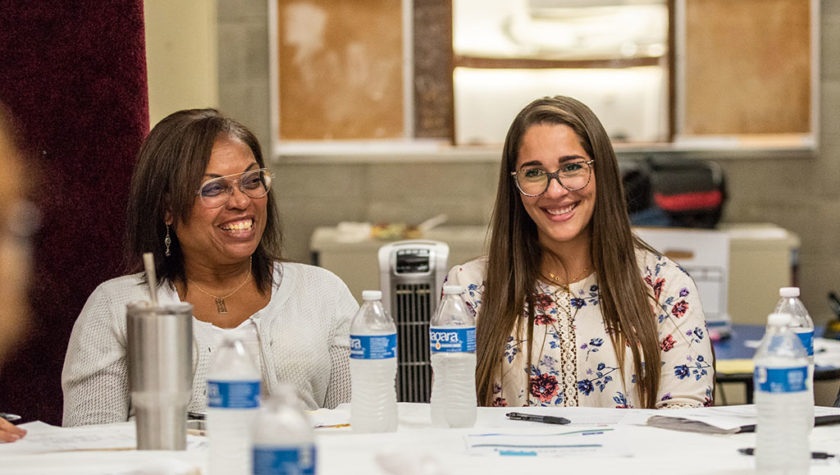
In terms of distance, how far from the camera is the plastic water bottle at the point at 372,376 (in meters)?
1.92

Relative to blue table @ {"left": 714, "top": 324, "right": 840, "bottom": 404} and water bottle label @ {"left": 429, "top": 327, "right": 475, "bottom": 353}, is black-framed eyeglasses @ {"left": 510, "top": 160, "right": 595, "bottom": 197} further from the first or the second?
blue table @ {"left": 714, "top": 324, "right": 840, "bottom": 404}

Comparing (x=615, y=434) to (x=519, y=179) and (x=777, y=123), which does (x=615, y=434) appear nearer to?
(x=519, y=179)

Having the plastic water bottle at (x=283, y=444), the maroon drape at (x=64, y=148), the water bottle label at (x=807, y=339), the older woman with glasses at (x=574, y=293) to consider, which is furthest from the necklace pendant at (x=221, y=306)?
the water bottle label at (x=807, y=339)

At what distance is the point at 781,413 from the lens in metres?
1.59

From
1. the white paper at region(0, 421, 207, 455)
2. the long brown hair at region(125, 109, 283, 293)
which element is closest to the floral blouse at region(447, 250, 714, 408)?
the long brown hair at region(125, 109, 283, 293)

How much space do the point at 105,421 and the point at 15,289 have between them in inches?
25.8

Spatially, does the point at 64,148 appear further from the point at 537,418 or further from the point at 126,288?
the point at 537,418

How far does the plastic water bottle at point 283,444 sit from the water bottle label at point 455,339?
701 millimetres

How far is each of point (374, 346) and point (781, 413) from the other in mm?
729

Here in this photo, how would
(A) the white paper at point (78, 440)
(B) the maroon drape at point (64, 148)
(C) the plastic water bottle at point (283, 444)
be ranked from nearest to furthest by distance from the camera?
(C) the plastic water bottle at point (283, 444), (A) the white paper at point (78, 440), (B) the maroon drape at point (64, 148)

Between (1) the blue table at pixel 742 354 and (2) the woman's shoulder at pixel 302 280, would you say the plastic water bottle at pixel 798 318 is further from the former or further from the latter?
(2) the woman's shoulder at pixel 302 280

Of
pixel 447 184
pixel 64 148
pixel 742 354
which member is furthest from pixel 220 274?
pixel 447 184

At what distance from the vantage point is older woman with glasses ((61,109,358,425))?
2.43 metres

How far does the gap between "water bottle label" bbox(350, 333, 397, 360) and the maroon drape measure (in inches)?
46.0
